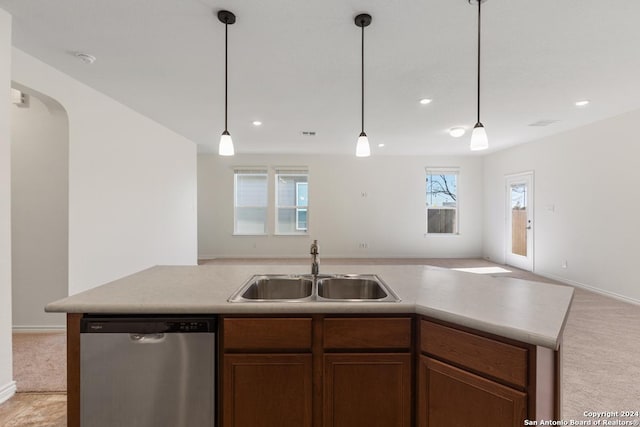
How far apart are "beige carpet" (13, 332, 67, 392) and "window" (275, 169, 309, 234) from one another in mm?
4566

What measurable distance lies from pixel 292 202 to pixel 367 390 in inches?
229

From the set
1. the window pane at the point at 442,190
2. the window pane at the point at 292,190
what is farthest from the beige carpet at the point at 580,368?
the window pane at the point at 292,190

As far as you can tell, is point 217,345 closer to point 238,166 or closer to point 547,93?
point 547,93

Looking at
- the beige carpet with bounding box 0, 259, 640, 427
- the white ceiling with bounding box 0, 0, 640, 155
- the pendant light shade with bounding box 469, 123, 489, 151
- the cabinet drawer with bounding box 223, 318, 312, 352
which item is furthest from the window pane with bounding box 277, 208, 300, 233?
the cabinet drawer with bounding box 223, 318, 312, 352

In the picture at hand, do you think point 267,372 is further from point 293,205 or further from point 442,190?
point 442,190

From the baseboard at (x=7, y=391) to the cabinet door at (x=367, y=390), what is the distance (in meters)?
2.24

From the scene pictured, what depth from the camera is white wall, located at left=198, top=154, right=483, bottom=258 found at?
689 centimetres

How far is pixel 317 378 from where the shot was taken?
134 cm

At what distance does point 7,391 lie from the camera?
6.38ft

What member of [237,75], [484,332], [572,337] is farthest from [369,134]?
[484,332]

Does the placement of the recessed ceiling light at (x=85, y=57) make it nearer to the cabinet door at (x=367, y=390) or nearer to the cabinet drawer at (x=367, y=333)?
the cabinet drawer at (x=367, y=333)

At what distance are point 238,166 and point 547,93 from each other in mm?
5777

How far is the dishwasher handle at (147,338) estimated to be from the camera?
4.39 feet

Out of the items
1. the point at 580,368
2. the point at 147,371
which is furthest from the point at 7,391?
the point at 580,368
